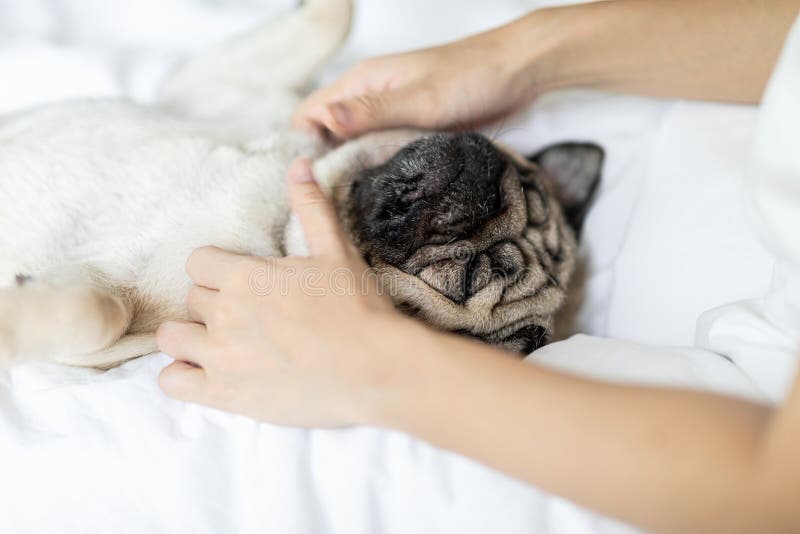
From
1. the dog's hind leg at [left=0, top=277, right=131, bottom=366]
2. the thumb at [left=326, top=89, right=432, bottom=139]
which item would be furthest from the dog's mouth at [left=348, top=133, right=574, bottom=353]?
the dog's hind leg at [left=0, top=277, right=131, bottom=366]

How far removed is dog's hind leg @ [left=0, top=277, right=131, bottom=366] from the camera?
38.1 inches

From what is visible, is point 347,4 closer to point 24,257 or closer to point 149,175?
point 149,175

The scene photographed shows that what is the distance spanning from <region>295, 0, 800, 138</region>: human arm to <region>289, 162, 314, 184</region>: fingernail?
34 centimetres

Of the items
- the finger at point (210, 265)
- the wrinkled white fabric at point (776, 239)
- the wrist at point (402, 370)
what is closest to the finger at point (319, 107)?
the finger at point (210, 265)

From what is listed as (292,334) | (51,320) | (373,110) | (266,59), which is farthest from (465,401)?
(266,59)

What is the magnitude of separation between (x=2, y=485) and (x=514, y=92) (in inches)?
50.1

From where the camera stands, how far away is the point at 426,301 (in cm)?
118

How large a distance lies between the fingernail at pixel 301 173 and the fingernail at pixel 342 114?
1.08 feet

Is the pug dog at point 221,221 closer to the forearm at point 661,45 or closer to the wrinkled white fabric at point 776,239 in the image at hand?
the forearm at point 661,45

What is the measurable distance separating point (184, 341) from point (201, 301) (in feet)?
0.23

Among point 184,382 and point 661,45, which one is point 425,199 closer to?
point 184,382

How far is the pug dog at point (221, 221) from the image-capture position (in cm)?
114

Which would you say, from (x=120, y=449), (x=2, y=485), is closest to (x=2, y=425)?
(x=2, y=485)

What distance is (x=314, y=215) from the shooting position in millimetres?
1044
